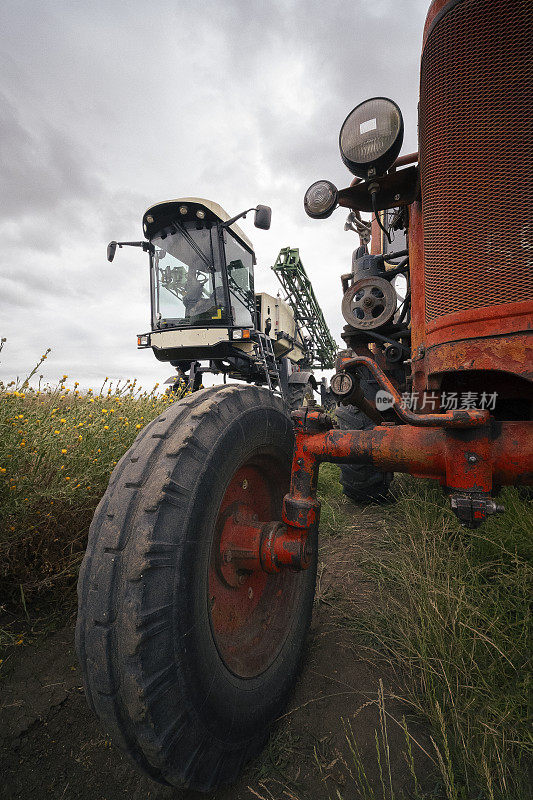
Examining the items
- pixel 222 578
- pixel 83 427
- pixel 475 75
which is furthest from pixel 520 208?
pixel 83 427

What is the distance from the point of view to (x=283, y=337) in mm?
8586

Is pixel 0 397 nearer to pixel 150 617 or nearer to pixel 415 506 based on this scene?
pixel 150 617

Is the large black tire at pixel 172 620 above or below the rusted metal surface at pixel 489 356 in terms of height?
below

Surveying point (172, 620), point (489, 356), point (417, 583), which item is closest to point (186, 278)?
point (417, 583)

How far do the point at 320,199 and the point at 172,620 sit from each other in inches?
70.0

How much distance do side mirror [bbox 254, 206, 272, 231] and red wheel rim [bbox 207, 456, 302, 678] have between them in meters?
4.43

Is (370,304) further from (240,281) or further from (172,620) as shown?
(240,281)

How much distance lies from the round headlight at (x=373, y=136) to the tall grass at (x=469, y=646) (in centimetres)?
178

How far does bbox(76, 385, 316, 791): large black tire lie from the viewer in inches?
37.1

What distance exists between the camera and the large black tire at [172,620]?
3.09 ft

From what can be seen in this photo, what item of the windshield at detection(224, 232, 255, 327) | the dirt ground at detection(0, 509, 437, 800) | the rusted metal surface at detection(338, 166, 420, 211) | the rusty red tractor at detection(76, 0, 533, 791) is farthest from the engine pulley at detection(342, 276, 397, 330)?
the windshield at detection(224, 232, 255, 327)

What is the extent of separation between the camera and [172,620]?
98 cm

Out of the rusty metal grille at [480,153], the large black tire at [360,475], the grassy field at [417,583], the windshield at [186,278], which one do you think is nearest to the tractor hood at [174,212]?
the windshield at [186,278]

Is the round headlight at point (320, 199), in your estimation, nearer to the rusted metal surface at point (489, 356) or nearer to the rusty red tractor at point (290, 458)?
the rusty red tractor at point (290, 458)
